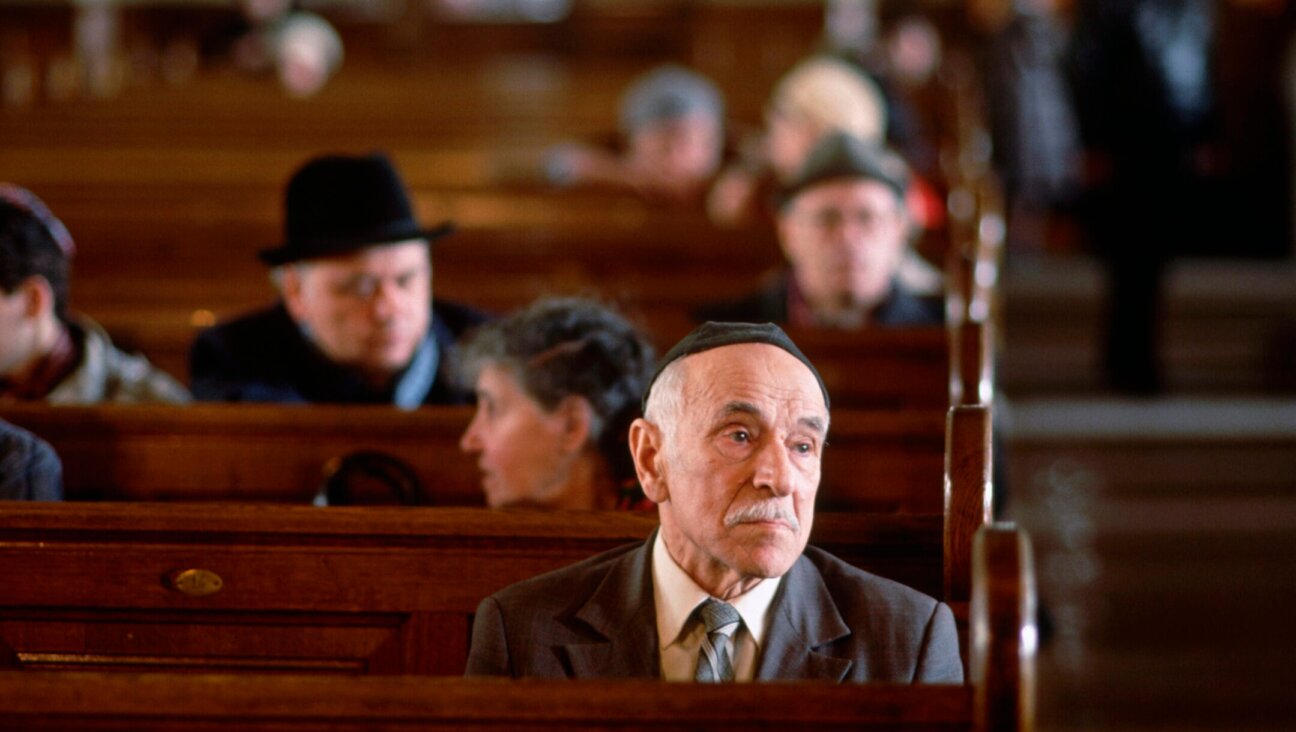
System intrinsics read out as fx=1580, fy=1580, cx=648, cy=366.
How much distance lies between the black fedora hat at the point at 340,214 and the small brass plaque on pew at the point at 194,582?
110 cm

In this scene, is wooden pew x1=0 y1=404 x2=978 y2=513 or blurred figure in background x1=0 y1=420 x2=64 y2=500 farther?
wooden pew x1=0 y1=404 x2=978 y2=513

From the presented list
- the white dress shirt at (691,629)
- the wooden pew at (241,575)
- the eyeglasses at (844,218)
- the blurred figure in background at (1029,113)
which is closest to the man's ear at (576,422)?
the wooden pew at (241,575)

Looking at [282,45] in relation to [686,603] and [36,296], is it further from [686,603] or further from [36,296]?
[686,603]

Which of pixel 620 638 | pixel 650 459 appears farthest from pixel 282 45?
pixel 620 638

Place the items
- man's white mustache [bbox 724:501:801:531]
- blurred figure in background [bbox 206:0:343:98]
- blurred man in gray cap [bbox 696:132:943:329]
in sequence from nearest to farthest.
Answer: man's white mustache [bbox 724:501:801:531] < blurred man in gray cap [bbox 696:132:943:329] < blurred figure in background [bbox 206:0:343:98]

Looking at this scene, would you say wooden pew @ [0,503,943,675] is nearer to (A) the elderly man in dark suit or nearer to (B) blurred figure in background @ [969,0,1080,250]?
(A) the elderly man in dark suit

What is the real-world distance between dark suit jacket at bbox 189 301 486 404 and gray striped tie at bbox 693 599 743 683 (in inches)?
60.1

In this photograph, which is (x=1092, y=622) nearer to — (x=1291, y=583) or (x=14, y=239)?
(x=1291, y=583)

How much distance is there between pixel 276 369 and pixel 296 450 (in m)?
0.40

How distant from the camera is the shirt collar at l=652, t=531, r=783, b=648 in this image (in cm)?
179

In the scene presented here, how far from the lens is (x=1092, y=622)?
4547 millimetres

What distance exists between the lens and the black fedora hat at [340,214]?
3.13m

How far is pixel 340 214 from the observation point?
10.4 feet

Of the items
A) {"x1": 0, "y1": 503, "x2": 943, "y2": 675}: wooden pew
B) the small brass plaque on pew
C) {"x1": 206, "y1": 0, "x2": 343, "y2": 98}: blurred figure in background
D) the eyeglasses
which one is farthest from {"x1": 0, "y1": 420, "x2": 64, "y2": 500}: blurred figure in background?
{"x1": 206, "y1": 0, "x2": 343, "y2": 98}: blurred figure in background
